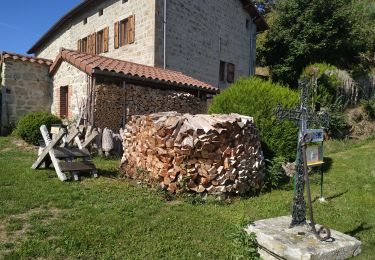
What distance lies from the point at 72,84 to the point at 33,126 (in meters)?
1.98

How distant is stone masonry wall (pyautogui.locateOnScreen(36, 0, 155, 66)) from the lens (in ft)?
47.4

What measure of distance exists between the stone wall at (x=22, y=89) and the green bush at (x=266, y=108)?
8.55 metres

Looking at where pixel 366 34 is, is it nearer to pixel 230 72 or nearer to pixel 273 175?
pixel 230 72

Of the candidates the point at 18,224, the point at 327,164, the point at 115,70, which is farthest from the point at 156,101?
the point at 18,224

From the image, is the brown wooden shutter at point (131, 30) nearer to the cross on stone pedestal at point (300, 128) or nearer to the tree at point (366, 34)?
the tree at point (366, 34)

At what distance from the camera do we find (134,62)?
50.1 ft

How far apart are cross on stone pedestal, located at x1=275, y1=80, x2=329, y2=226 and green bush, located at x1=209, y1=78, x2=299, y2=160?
11.5ft

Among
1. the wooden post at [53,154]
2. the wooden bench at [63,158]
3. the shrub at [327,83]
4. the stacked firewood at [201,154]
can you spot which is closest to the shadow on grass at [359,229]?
the stacked firewood at [201,154]

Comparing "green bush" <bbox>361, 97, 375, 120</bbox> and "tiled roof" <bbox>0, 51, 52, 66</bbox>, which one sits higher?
"tiled roof" <bbox>0, 51, 52, 66</bbox>

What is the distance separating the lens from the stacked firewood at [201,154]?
6.33 meters

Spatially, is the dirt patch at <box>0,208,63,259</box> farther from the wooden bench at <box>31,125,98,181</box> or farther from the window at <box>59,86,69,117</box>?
the window at <box>59,86,69,117</box>

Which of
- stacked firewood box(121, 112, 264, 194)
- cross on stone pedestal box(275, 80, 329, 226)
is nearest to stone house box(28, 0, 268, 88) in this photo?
stacked firewood box(121, 112, 264, 194)

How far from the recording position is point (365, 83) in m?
14.8

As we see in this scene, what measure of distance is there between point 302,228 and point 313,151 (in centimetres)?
109
